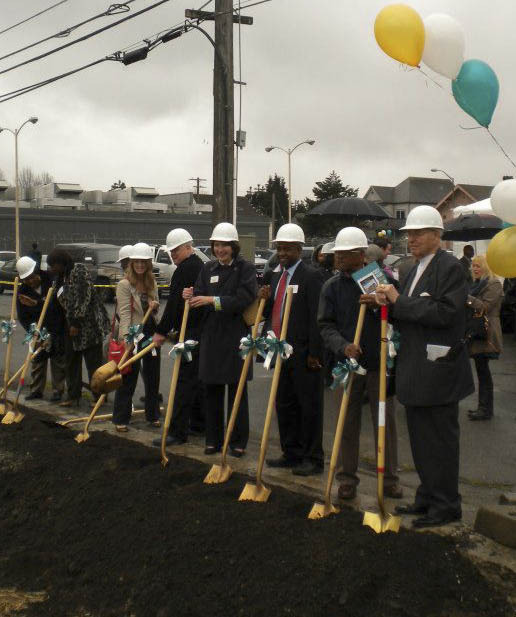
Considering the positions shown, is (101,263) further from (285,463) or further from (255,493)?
(255,493)

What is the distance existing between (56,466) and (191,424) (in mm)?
1675

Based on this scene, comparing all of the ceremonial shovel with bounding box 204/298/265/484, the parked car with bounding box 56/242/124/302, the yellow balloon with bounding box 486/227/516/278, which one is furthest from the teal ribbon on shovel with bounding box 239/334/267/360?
the parked car with bounding box 56/242/124/302

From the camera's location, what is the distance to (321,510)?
516 centimetres

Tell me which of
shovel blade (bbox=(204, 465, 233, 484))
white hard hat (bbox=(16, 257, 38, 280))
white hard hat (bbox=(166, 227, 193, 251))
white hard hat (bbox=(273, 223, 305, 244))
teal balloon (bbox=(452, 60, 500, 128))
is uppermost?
teal balloon (bbox=(452, 60, 500, 128))

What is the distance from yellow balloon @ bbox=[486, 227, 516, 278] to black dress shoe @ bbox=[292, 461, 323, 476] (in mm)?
2233

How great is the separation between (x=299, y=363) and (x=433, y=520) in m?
1.86

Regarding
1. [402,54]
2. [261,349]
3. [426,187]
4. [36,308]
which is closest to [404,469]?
[261,349]

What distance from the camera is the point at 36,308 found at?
395 inches

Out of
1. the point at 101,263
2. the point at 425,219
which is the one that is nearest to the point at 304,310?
the point at 425,219

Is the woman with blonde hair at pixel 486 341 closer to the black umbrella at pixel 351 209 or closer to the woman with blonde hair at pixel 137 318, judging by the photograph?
the woman with blonde hair at pixel 137 318

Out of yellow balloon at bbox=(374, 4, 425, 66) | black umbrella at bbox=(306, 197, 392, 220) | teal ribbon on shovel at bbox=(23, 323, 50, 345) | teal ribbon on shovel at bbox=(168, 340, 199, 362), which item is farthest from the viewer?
black umbrella at bbox=(306, 197, 392, 220)

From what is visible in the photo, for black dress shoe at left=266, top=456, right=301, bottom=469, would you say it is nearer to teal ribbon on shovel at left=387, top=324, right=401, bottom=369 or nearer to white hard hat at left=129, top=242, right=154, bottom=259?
teal ribbon on shovel at left=387, top=324, right=401, bottom=369

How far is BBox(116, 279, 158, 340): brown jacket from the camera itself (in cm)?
830

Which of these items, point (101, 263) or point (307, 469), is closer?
point (307, 469)
